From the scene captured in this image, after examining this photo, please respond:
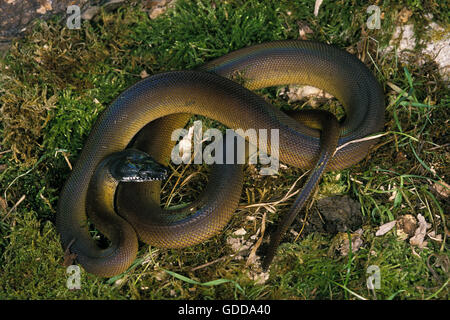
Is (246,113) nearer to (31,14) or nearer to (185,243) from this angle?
(185,243)

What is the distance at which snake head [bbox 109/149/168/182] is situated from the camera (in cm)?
401

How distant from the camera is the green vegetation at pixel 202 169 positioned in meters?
3.65

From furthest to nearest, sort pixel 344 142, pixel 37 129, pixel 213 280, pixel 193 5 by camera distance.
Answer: pixel 193 5, pixel 37 129, pixel 344 142, pixel 213 280

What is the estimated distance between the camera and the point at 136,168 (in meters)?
4.03

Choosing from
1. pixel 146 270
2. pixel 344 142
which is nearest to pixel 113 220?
pixel 146 270

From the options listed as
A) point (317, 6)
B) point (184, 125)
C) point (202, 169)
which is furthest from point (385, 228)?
point (317, 6)

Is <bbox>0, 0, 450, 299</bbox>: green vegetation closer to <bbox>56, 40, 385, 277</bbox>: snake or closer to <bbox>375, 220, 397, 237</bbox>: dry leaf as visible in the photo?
<bbox>375, 220, 397, 237</bbox>: dry leaf

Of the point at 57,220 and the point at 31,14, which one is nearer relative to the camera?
the point at 57,220

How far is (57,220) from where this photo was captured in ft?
13.1

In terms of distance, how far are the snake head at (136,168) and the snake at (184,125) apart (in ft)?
0.03

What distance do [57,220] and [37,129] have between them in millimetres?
1100

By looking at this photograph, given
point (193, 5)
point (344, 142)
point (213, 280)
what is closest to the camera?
point (213, 280)

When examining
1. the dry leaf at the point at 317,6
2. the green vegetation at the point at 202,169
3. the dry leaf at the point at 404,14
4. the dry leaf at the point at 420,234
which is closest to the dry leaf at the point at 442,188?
the green vegetation at the point at 202,169

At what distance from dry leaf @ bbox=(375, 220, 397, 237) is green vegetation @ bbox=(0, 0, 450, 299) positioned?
43 millimetres
